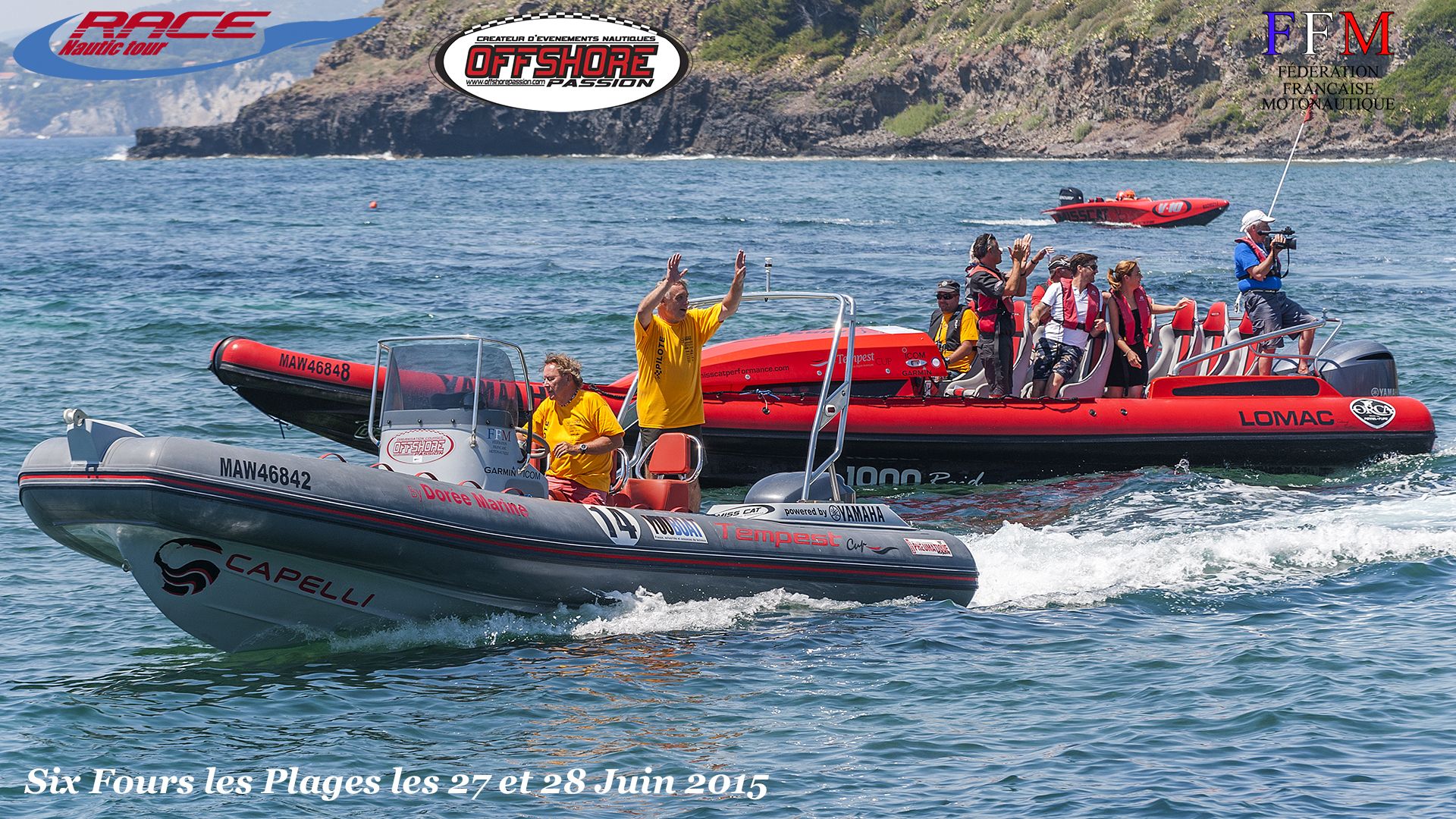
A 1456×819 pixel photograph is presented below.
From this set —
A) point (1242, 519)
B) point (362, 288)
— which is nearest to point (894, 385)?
point (1242, 519)

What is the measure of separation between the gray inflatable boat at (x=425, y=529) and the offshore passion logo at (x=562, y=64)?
42.8 metres

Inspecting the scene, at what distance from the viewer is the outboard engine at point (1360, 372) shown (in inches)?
504

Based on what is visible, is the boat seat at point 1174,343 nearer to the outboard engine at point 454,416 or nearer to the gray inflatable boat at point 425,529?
the gray inflatable boat at point 425,529

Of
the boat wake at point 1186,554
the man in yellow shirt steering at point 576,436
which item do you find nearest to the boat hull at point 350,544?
the man in yellow shirt steering at point 576,436

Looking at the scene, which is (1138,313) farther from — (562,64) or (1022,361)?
(562,64)

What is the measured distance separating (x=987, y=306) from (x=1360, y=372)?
3.56 meters

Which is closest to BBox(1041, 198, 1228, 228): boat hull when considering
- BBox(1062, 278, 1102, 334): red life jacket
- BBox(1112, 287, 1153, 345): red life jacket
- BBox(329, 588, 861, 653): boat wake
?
BBox(1112, 287, 1153, 345): red life jacket

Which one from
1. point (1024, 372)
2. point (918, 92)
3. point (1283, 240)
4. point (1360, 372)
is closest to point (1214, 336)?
point (1283, 240)

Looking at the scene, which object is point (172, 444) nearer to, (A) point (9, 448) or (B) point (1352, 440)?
(A) point (9, 448)

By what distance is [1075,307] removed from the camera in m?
11.7

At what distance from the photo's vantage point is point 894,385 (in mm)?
12172

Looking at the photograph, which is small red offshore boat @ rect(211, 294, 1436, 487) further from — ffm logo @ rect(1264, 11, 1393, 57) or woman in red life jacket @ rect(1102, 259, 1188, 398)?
ffm logo @ rect(1264, 11, 1393, 57)

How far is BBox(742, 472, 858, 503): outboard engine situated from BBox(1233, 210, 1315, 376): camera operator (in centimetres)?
543

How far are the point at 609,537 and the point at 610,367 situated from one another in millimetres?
9050
